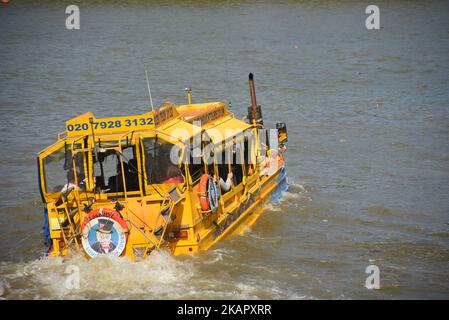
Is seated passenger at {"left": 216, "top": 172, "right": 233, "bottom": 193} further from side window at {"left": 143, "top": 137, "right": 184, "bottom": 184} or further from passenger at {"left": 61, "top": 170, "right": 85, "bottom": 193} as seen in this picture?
passenger at {"left": 61, "top": 170, "right": 85, "bottom": 193}

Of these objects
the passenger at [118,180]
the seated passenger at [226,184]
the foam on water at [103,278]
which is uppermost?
the passenger at [118,180]

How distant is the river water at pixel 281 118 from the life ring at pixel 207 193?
78 centimetres

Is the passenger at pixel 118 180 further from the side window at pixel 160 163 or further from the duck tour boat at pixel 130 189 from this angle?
the side window at pixel 160 163

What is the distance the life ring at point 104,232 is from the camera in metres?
11.9

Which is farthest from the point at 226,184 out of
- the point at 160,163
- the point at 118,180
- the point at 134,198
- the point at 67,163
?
the point at 67,163

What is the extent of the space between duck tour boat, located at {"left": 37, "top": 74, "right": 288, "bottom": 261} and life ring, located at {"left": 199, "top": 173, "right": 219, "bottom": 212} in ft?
0.05

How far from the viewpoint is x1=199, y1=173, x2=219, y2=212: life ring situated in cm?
1250

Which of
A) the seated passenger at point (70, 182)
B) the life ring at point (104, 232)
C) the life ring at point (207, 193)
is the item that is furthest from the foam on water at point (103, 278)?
the seated passenger at point (70, 182)

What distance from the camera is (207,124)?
47.9 ft

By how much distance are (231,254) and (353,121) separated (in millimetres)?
12560

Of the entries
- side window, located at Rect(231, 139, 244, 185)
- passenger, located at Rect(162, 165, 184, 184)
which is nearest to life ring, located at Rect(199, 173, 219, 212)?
passenger, located at Rect(162, 165, 184, 184)

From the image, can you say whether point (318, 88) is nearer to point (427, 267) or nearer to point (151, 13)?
point (427, 267)

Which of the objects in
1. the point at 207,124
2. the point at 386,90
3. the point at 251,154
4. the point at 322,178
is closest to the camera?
the point at 207,124
